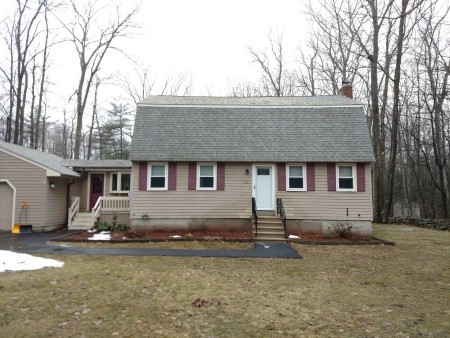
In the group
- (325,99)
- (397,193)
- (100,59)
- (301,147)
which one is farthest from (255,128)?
(397,193)

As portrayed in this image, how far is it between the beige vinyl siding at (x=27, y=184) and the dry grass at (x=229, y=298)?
685cm

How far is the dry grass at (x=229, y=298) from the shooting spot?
4.89 metres

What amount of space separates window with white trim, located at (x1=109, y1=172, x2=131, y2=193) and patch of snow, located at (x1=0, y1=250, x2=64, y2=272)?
10.2m

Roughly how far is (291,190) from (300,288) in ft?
26.5

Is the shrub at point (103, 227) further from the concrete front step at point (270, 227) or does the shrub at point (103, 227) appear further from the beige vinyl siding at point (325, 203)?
the beige vinyl siding at point (325, 203)

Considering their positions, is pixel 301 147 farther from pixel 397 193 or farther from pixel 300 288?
pixel 397 193

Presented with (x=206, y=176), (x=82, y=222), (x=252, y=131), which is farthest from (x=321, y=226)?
(x=82, y=222)

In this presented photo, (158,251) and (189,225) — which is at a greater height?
(189,225)

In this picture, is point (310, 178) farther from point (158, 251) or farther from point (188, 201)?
point (158, 251)

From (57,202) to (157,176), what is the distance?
19.5 feet

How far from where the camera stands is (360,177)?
14.7m

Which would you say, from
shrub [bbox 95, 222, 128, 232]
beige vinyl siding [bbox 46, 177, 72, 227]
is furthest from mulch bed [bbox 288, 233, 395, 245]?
beige vinyl siding [bbox 46, 177, 72, 227]

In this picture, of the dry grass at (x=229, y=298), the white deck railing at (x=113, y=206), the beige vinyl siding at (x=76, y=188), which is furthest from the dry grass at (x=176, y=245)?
the beige vinyl siding at (x=76, y=188)

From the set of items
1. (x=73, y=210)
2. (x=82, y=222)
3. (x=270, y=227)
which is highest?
(x=73, y=210)
